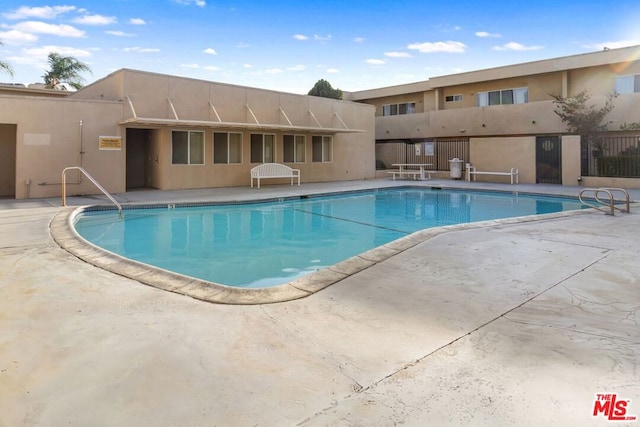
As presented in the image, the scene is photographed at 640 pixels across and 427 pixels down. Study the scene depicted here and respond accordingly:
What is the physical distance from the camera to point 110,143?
14.1 metres

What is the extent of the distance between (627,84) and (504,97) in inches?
211

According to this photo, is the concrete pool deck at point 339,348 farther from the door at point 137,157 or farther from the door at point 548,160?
the door at point 548,160

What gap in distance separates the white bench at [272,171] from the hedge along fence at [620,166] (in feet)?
39.7

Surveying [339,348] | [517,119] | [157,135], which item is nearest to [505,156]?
[517,119]

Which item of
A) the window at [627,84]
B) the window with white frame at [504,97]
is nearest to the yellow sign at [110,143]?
the window with white frame at [504,97]

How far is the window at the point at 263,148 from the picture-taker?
1777cm

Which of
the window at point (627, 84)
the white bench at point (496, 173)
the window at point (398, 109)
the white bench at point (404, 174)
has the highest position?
the window at point (398, 109)

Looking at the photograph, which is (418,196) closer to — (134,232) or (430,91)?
(134,232)

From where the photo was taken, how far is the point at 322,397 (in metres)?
2.39

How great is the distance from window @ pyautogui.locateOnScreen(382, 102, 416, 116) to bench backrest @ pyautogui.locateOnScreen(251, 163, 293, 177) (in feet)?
40.5

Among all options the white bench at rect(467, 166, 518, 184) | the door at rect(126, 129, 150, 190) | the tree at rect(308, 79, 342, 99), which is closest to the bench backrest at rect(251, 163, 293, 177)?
the door at rect(126, 129, 150, 190)

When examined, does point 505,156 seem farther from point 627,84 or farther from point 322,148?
point 322,148

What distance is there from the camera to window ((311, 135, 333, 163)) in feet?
66.1

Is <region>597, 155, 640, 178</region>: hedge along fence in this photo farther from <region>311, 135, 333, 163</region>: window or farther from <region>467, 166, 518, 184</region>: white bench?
<region>311, 135, 333, 163</region>: window
